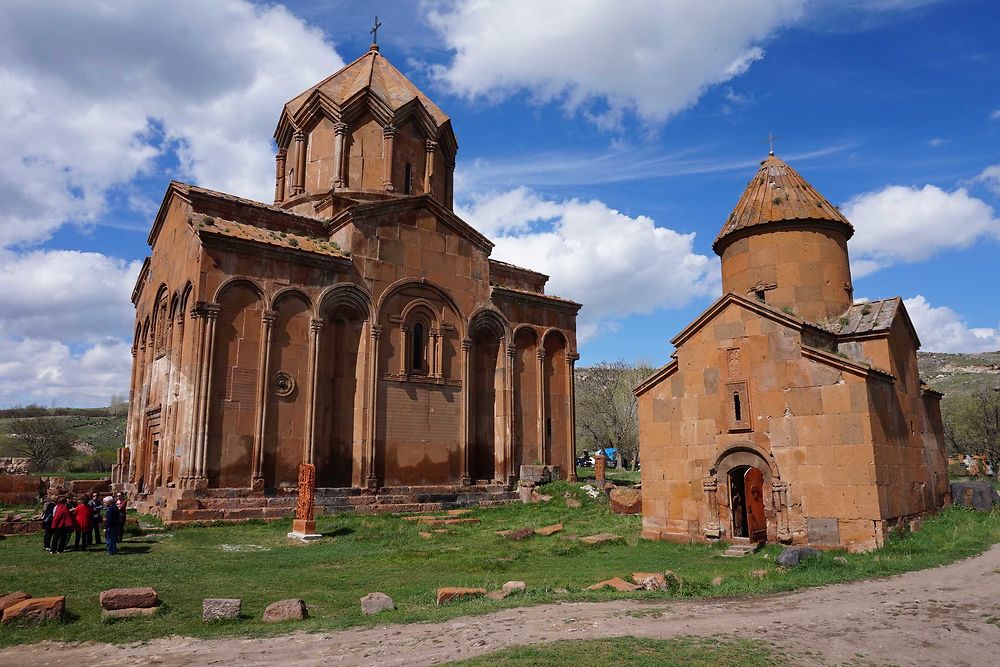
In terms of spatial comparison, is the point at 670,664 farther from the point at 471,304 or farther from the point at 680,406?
the point at 471,304

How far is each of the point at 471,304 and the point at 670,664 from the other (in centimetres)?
1468

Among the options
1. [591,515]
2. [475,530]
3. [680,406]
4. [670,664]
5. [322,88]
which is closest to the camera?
[670,664]

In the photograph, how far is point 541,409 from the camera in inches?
803

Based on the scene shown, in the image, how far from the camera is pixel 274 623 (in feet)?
21.9

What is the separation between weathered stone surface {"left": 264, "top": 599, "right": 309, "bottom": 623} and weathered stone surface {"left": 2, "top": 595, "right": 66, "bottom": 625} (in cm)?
190

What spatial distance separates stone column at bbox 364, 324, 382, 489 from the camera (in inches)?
645

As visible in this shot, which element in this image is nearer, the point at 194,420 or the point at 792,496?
the point at 792,496

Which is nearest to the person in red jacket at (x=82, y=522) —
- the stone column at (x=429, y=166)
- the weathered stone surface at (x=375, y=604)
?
the weathered stone surface at (x=375, y=604)

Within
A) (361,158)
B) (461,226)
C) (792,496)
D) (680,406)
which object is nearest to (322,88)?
(361,158)

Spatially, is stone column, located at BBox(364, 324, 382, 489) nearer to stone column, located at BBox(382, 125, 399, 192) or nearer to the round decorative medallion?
the round decorative medallion

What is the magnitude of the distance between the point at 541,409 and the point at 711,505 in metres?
9.12

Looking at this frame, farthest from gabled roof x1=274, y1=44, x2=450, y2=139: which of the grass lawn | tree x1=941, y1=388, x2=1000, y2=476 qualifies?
tree x1=941, y1=388, x2=1000, y2=476

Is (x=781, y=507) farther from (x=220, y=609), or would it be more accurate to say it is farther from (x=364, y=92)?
(x=364, y=92)

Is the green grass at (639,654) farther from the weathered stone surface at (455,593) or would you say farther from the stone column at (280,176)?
the stone column at (280,176)
